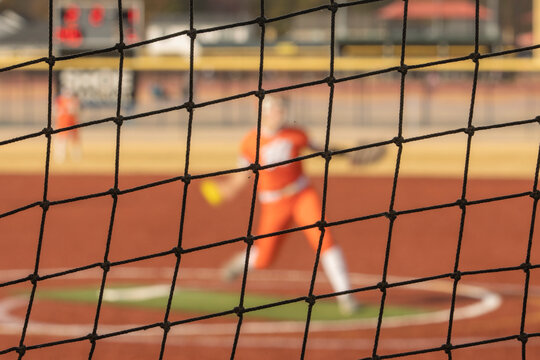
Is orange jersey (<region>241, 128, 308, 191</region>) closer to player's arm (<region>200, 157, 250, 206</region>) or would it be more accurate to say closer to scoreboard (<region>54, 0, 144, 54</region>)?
player's arm (<region>200, 157, 250, 206</region>)

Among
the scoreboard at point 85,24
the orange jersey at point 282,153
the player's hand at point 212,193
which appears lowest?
the player's hand at point 212,193

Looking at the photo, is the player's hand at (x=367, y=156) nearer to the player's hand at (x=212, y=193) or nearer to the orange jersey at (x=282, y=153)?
the orange jersey at (x=282, y=153)

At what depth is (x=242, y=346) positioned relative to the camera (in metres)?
8.57

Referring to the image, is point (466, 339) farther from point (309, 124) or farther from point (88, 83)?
point (309, 124)

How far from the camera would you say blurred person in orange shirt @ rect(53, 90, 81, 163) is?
25.4m

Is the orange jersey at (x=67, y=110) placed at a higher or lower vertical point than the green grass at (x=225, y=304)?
higher

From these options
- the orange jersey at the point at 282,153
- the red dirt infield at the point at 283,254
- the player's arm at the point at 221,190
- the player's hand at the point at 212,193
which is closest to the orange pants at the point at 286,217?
the orange jersey at the point at 282,153

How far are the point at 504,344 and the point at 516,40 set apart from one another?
38982mm

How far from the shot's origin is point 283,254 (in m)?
13.2

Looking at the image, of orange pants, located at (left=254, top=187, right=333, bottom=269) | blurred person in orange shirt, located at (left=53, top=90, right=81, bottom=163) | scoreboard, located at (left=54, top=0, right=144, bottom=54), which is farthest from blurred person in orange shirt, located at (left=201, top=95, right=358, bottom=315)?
scoreboard, located at (left=54, top=0, right=144, bottom=54)

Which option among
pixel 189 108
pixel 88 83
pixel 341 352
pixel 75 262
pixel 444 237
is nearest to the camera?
pixel 189 108

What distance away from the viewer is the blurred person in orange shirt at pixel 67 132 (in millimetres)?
25438

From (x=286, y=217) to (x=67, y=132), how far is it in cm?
1665

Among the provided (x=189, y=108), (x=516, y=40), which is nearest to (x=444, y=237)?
(x=189, y=108)
